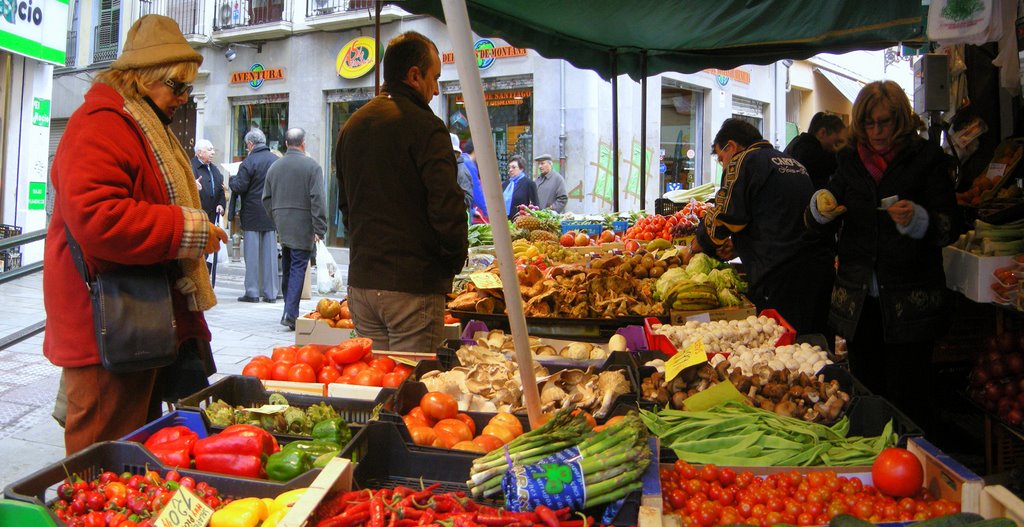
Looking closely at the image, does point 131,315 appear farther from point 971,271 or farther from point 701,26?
point 701,26

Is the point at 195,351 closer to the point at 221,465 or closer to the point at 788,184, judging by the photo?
the point at 221,465

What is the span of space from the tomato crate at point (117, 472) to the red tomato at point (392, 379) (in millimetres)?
1037

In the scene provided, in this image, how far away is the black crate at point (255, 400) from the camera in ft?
8.59

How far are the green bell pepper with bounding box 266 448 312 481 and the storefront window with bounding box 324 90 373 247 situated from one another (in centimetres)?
1606

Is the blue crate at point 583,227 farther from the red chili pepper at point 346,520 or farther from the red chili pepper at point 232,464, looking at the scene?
the red chili pepper at point 346,520

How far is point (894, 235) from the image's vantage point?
160 inches

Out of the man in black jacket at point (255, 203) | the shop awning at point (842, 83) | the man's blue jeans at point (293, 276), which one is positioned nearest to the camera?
the man's blue jeans at point (293, 276)

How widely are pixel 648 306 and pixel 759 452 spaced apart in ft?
7.16

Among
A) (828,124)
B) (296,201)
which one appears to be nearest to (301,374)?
(828,124)

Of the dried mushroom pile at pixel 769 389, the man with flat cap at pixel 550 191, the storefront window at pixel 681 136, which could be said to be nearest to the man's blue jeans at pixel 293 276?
the man with flat cap at pixel 550 191

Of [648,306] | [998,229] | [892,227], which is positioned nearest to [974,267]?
[998,229]

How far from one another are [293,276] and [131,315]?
6.31 meters

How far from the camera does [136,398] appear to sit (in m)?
2.85

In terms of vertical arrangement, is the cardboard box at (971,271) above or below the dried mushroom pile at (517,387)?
above
